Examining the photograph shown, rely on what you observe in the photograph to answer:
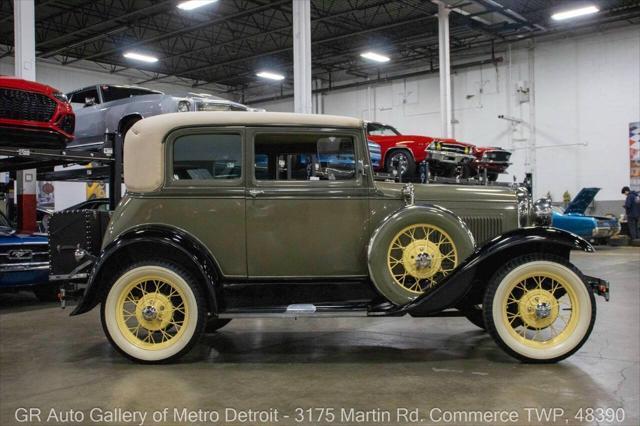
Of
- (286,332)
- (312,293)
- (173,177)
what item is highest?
(173,177)

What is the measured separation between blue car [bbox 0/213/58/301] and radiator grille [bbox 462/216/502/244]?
5189 millimetres

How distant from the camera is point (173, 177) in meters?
4.11

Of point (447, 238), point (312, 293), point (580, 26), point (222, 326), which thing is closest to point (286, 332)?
point (222, 326)

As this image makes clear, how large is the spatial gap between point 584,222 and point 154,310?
1256 centimetres

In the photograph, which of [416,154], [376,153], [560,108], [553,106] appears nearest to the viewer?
[376,153]

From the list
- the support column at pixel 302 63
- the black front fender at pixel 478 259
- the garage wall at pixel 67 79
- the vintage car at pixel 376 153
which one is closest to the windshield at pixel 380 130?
the vintage car at pixel 376 153

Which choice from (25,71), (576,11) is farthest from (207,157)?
(576,11)

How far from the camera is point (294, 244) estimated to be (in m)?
4.06

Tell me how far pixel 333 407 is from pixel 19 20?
8.70m

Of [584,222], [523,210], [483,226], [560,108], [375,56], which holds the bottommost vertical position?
[584,222]

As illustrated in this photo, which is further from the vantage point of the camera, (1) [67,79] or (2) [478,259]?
(1) [67,79]

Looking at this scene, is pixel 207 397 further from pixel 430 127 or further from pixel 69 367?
pixel 430 127

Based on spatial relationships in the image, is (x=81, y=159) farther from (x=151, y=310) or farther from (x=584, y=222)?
(x=584, y=222)

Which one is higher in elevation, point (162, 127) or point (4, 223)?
point (162, 127)
